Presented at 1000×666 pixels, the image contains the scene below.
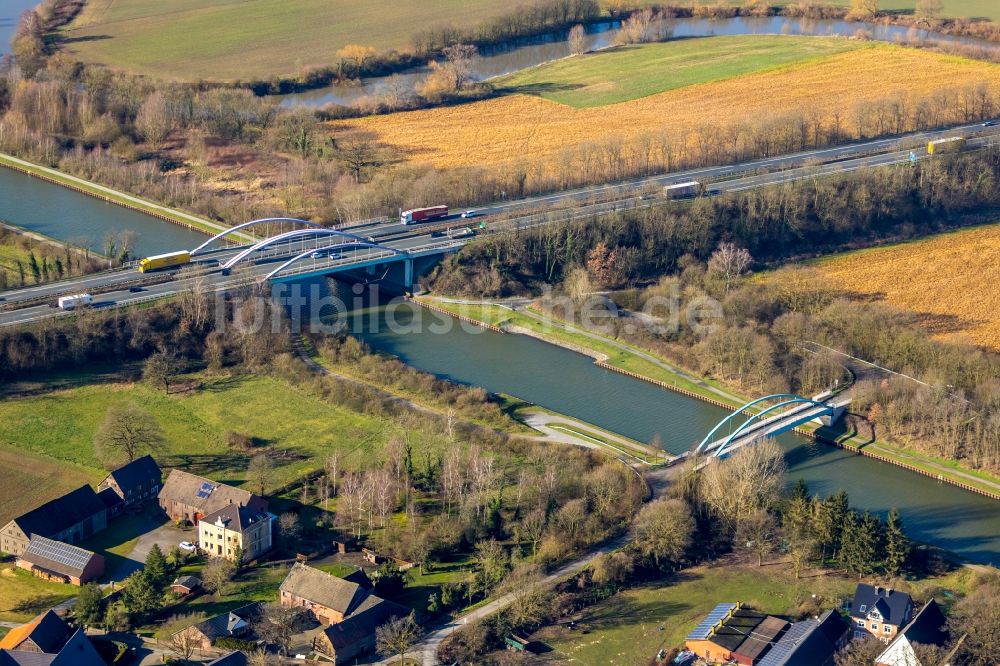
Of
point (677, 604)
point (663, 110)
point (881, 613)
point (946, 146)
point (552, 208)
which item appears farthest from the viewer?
point (663, 110)

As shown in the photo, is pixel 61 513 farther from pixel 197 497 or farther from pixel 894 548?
pixel 894 548

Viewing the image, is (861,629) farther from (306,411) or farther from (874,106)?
(874,106)

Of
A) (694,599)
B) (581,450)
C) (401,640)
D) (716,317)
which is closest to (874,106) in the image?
(716,317)

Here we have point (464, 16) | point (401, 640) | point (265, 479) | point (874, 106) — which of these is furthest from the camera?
point (464, 16)

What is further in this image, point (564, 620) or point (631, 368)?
point (631, 368)

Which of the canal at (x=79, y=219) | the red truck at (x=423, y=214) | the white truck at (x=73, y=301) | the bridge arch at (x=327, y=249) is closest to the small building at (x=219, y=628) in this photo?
the white truck at (x=73, y=301)

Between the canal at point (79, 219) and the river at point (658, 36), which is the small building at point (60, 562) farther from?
the river at point (658, 36)

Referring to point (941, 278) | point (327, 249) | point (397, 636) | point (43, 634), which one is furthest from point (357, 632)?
point (941, 278)

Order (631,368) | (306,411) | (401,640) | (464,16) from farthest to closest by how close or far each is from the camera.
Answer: (464,16) → (631,368) → (306,411) → (401,640)
